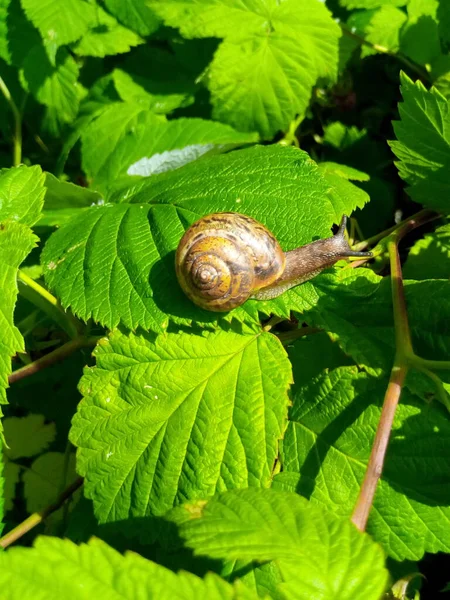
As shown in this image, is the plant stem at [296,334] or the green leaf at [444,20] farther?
the green leaf at [444,20]

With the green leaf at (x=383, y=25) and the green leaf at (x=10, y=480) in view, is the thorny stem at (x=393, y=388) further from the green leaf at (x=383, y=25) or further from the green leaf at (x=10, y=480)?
the green leaf at (x=10, y=480)

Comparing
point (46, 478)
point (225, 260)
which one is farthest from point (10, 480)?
point (225, 260)

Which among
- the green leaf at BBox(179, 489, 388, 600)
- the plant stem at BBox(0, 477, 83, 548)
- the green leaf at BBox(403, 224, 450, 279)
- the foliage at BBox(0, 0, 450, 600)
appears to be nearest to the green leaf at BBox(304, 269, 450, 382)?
the foliage at BBox(0, 0, 450, 600)

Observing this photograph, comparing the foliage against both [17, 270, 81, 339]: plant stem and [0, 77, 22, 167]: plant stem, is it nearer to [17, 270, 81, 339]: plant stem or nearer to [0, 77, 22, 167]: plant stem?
[17, 270, 81, 339]: plant stem

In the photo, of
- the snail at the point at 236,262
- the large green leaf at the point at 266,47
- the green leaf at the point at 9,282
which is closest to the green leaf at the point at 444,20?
the large green leaf at the point at 266,47

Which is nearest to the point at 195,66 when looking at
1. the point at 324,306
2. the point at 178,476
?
the point at 324,306

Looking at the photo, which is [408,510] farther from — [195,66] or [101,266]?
[195,66]
